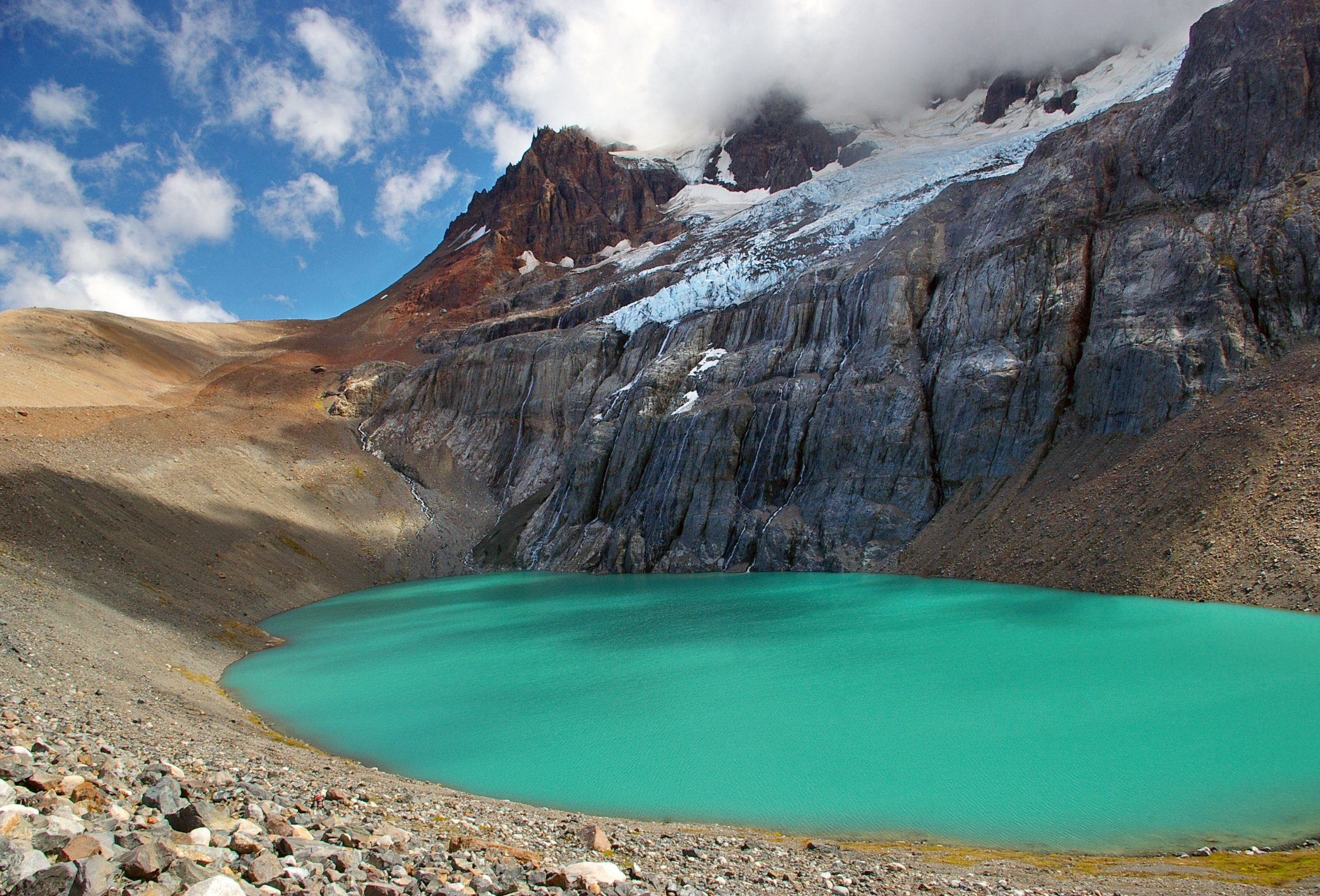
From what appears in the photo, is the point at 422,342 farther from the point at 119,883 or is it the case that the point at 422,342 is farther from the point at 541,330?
the point at 119,883

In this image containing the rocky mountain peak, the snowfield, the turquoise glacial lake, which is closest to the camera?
the turquoise glacial lake

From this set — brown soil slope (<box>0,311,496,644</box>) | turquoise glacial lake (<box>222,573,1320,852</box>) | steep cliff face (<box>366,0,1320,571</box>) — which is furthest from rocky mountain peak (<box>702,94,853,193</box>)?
turquoise glacial lake (<box>222,573,1320,852</box>)

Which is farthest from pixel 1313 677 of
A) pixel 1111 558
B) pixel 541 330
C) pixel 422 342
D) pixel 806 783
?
pixel 422 342

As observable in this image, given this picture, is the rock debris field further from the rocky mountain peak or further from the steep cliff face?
the rocky mountain peak

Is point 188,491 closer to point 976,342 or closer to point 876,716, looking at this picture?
point 876,716

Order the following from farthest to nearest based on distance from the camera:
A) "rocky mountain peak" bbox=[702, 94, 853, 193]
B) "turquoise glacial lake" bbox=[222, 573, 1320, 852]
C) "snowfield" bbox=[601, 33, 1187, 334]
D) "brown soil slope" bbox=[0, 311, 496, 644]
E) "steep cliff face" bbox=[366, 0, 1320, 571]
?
"rocky mountain peak" bbox=[702, 94, 853, 193]
"snowfield" bbox=[601, 33, 1187, 334]
"steep cliff face" bbox=[366, 0, 1320, 571]
"brown soil slope" bbox=[0, 311, 496, 644]
"turquoise glacial lake" bbox=[222, 573, 1320, 852]

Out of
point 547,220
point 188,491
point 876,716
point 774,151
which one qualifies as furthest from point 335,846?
point 774,151
